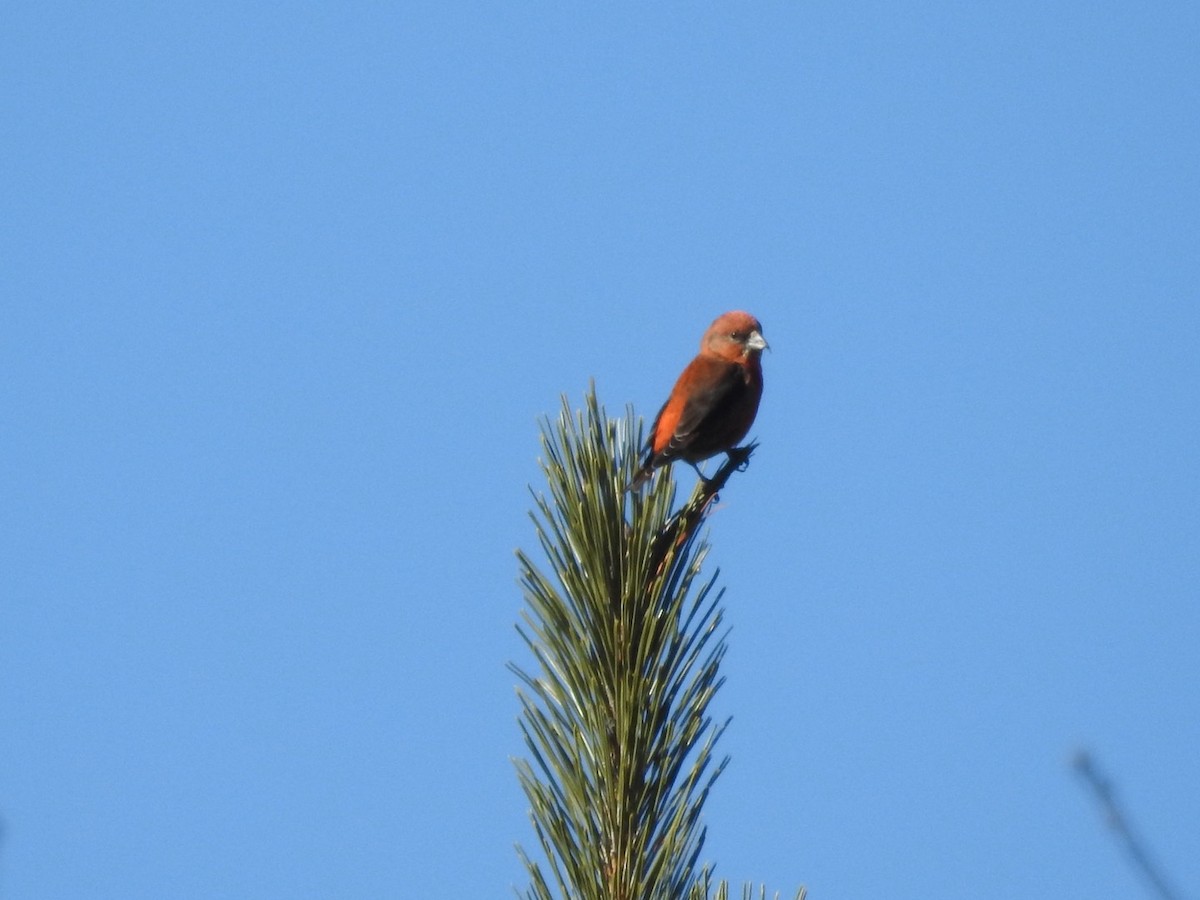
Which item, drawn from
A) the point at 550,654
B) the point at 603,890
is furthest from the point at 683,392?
the point at 603,890

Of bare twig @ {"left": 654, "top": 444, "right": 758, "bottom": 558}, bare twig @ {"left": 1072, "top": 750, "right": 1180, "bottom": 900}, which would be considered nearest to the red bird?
bare twig @ {"left": 654, "top": 444, "right": 758, "bottom": 558}

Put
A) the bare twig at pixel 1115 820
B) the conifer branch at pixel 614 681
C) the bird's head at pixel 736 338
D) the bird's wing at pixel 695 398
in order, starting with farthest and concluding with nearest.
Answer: the bird's head at pixel 736 338, the bird's wing at pixel 695 398, the conifer branch at pixel 614 681, the bare twig at pixel 1115 820

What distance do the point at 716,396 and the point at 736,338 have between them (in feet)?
2.40

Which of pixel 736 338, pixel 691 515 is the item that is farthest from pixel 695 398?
pixel 691 515


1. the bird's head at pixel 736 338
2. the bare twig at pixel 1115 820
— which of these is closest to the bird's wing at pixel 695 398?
the bird's head at pixel 736 338

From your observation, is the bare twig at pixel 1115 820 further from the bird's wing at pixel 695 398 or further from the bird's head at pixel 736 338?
the bird's head at pixel 736 338

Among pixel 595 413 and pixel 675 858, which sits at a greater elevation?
pixel 595 413

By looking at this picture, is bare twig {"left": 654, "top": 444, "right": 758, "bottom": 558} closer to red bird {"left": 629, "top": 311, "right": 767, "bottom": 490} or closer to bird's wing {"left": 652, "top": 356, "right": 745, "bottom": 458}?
red bird {"left": 629, "top": 311, "right": 767, "bottom": 490}

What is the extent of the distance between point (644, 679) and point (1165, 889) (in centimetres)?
154

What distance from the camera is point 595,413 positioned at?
298cm

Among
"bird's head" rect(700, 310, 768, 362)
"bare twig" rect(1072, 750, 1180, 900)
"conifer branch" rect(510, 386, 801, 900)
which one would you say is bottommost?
"bare twig" rect(1072, 750, 1180, 900)

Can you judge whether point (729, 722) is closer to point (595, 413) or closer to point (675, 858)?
point (675, 858)

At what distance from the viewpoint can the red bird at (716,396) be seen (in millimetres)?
5453

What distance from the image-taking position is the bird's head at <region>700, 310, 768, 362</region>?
6332 millimetres
